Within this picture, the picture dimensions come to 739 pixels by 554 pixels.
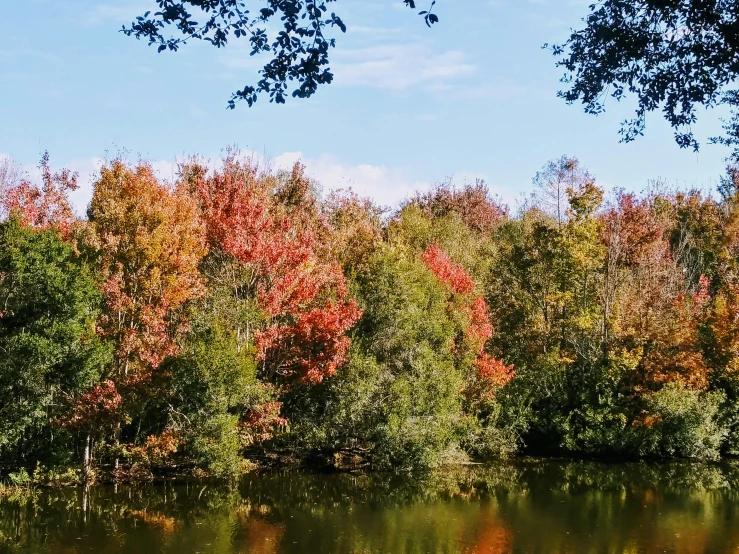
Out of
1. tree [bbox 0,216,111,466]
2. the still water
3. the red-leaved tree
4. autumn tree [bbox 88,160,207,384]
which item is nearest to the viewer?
the still water

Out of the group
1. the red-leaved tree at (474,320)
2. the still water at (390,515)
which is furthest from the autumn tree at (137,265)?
the red-leaved tree at (474,320)

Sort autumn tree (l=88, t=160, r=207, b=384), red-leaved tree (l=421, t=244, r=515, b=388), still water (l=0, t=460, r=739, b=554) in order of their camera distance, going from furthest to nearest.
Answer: red-leaved tree (l=421, t=244, r=515, b=388), autumn tree (l=88, t=160, r=207, b=384), still water (l=0, t=460, r=739, b=554)

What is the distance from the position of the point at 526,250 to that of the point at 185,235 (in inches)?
652

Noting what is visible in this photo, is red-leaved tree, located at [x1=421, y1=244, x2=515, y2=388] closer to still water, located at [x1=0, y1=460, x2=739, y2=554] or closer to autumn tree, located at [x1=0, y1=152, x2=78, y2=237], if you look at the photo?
still water, located at [x1=0, y1=460, x2=739, y2=554]

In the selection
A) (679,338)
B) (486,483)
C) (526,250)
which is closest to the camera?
(486,483)

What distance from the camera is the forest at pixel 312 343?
881 inches

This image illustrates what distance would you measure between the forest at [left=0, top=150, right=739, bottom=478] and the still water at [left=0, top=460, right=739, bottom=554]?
5.05ft

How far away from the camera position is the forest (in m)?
22.4

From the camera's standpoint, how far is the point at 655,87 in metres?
8.83

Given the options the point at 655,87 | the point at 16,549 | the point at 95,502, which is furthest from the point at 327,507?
the point at 655,87

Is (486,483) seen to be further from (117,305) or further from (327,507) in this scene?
(117,305)

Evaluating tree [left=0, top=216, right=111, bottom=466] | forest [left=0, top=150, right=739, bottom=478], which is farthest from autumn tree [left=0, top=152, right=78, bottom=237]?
tree [left=0, top=216, right=111, bottom=466]

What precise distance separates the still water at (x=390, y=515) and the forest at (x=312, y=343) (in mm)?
1538

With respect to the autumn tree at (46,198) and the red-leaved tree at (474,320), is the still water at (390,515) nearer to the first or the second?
the red-leaved tree at (474,320)
